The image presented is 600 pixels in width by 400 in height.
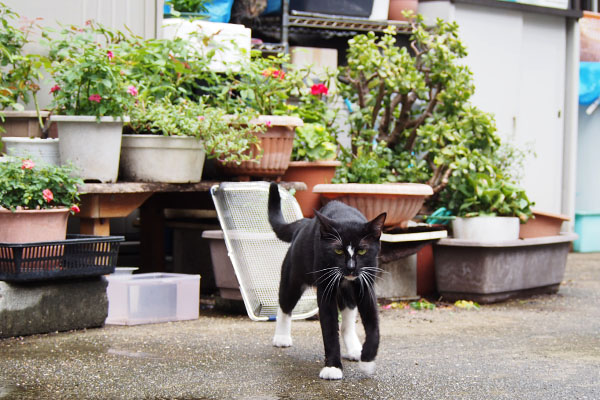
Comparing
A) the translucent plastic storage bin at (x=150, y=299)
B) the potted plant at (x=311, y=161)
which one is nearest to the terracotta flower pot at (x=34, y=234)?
the translucent plastic storage bin at (x=150, y=299)

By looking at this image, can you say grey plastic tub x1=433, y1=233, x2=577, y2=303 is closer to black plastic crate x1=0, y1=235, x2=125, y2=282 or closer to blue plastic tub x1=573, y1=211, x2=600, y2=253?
black plastic crate x1=0, y1=235, x2=125, y2=282

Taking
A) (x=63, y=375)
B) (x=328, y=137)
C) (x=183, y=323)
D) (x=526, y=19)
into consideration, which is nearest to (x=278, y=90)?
(x=328, y=137)

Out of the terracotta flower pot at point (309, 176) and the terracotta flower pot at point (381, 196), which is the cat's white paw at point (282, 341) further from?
the terracotta flower pot at point (309, 176)

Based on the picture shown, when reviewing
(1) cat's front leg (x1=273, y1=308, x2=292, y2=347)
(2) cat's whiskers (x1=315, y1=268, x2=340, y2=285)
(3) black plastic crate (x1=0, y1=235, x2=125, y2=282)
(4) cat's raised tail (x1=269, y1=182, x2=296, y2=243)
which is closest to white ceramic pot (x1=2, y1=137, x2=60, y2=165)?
(3) black plastic crate (x1=0, y1=235, x2=125, y2=282)

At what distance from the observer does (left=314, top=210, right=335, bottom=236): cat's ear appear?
3.10 metres

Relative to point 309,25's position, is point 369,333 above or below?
below

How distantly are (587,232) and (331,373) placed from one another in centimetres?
593

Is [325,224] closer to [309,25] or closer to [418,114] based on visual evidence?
[418,114]

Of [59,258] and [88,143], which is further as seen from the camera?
[88,143]

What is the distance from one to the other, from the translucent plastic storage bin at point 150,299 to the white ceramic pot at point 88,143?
559 mm

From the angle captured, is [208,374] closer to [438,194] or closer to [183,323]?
[183,323]

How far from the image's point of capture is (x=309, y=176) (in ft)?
17.2

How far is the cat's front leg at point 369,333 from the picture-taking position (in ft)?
10.2

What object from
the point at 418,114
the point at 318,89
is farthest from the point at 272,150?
the point at 418,114
